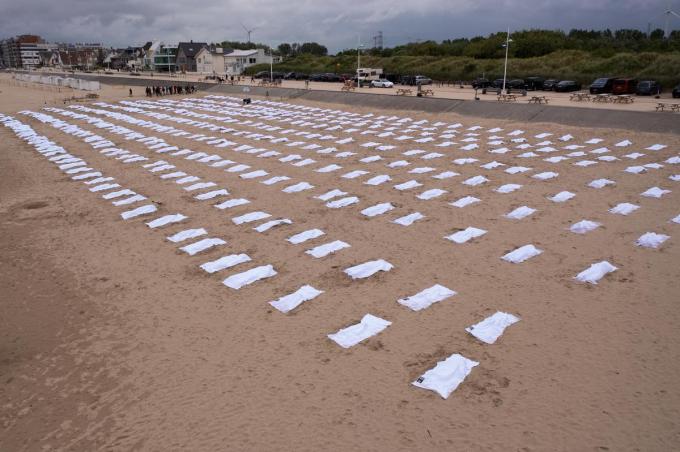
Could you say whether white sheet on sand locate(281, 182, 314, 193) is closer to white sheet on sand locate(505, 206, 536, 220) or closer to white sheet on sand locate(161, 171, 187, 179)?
white sheet on sand locate(161, 171, 187, 179)

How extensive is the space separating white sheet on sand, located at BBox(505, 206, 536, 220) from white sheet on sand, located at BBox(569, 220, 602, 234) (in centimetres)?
128

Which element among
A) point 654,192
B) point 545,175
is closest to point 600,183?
point 654,192

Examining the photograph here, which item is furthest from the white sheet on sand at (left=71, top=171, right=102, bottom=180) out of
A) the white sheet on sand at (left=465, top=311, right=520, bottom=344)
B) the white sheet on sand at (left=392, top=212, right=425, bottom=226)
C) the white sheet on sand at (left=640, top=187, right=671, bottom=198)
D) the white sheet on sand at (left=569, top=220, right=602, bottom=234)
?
the white sheet on sand at (left=640, top=187, right=671, bottom=198)

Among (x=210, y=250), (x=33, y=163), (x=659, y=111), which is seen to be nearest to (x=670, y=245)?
(x=210, y=250)

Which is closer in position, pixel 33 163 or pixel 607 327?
pixel 607 327

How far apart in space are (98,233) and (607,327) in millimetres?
12124

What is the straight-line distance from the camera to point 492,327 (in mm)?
7816

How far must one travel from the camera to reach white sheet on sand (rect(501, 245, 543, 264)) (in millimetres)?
10289

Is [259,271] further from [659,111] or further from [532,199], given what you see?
[659,111]

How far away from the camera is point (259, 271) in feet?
32.8

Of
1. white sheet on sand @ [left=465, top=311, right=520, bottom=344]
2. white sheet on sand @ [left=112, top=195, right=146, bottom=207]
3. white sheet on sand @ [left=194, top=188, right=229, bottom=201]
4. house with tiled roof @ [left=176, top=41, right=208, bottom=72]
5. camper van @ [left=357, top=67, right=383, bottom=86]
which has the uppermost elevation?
house with tiled roof @ [left=176, top=41, right=208, bottom=72]

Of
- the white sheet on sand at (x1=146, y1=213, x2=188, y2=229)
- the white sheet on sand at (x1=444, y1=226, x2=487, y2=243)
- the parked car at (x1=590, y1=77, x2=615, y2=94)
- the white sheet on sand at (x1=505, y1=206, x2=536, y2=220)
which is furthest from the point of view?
the parked car at (x1=590, y1=77, x2=615, y2=94)

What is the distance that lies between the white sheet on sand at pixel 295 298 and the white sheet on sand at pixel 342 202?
17.1 feet

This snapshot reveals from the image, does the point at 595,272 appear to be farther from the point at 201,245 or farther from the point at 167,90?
the point at 167,90
